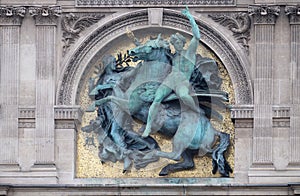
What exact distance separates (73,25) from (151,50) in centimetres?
156

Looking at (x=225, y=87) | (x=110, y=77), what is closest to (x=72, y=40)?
(x=110, y=77)

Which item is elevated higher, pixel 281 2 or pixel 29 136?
pixel 281 2

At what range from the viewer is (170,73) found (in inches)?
1235

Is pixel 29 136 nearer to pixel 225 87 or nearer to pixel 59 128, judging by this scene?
pixel 59 128

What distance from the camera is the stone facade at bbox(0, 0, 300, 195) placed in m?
30.9

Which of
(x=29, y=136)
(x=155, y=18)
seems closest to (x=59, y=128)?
(x=29, y=136)

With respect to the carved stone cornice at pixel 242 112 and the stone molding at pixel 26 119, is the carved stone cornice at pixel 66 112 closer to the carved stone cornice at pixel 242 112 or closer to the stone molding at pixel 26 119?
the stone molding at pixel 26 119

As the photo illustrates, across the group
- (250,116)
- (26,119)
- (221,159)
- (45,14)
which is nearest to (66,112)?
(26,119)

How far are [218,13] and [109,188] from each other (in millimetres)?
3990

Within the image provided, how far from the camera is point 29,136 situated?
103 ft

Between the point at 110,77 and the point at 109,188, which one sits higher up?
the point at 110,77

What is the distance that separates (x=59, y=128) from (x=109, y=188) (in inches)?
65.6

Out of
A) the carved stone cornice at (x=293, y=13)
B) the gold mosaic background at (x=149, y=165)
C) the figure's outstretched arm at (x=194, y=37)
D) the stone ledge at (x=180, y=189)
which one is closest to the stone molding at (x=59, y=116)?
the gold mosaic background at (x=149, y=165)

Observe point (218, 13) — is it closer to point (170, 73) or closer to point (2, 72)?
point (170, 73)
